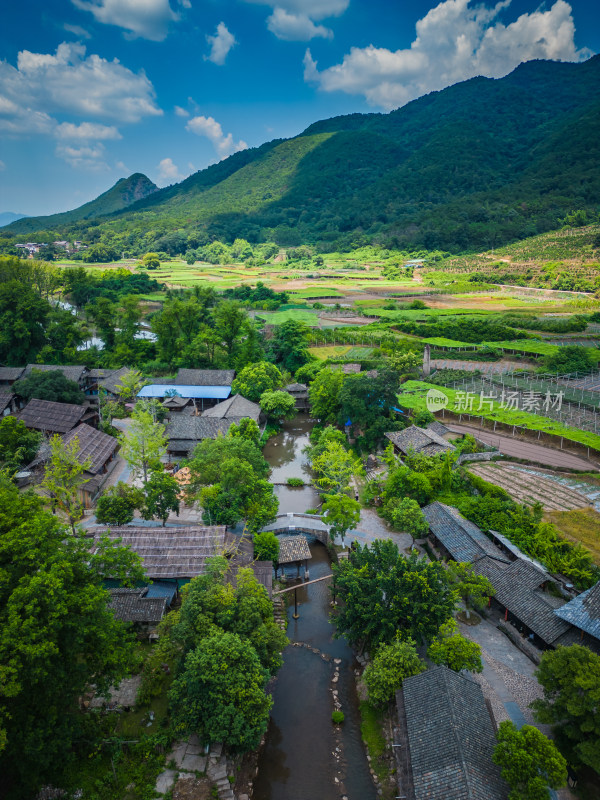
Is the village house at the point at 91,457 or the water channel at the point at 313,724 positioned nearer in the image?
the water channel at the point at 313,724

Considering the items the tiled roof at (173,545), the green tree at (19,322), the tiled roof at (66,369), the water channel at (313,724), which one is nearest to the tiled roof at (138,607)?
the tiled roof at (173,545)

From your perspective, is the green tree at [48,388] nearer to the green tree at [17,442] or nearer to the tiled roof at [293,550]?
the green tree at [17,442]

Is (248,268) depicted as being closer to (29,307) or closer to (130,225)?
(130,225)

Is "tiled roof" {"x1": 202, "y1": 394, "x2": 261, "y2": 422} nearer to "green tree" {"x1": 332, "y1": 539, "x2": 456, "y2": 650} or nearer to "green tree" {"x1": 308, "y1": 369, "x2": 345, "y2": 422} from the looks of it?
"green tree" {"x1": 308, "y1": 369, "x2": 345, "y2": 422}

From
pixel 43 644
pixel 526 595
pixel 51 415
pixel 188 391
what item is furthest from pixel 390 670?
pixel 188 391

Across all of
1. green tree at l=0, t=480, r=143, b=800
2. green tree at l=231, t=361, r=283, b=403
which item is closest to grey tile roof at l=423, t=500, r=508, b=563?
green tree at l=0, t=480, r=143, b=800

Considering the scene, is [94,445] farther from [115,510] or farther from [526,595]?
[526,595]

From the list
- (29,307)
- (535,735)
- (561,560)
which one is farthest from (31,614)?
(29,307)
